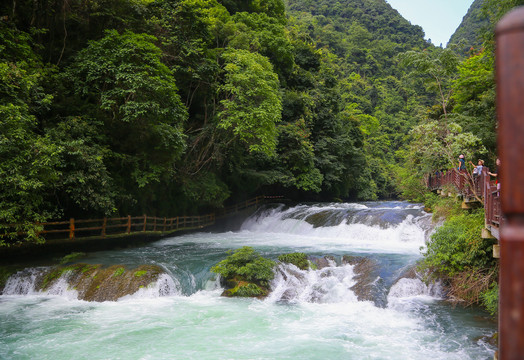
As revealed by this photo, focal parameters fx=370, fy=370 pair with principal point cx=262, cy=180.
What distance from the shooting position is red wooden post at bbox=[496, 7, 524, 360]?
2.18ft

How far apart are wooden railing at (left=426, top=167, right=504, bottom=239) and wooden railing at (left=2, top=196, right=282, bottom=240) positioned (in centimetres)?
1196

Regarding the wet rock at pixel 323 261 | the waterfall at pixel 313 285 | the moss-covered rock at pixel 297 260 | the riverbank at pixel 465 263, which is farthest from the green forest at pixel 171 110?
the moss-covered rock at pixel 297 260

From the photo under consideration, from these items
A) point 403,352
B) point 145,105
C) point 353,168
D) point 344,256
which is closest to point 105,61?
point 145,105

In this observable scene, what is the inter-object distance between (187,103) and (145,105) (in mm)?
6470

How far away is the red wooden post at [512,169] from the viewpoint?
2.18 feet

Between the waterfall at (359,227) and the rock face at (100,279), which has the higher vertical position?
the waterfall at (359,227)

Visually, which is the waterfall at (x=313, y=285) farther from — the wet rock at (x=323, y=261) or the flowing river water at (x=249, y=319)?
the wet rock at (x=323, y=261)

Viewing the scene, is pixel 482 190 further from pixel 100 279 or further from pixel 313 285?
pixel 100 279

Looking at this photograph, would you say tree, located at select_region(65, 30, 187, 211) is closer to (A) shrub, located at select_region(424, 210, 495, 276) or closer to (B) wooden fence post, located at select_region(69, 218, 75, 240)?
(B) wooden fence post, located at select_region(69, 218, 75, 240)

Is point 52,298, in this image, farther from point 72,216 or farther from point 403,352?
point 403,352

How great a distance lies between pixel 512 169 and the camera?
671 millimetres

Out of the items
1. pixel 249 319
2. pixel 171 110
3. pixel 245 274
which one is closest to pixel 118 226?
pixel 171 110

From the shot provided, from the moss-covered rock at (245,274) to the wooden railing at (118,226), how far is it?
5.80 m

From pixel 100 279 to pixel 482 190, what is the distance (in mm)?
11439
